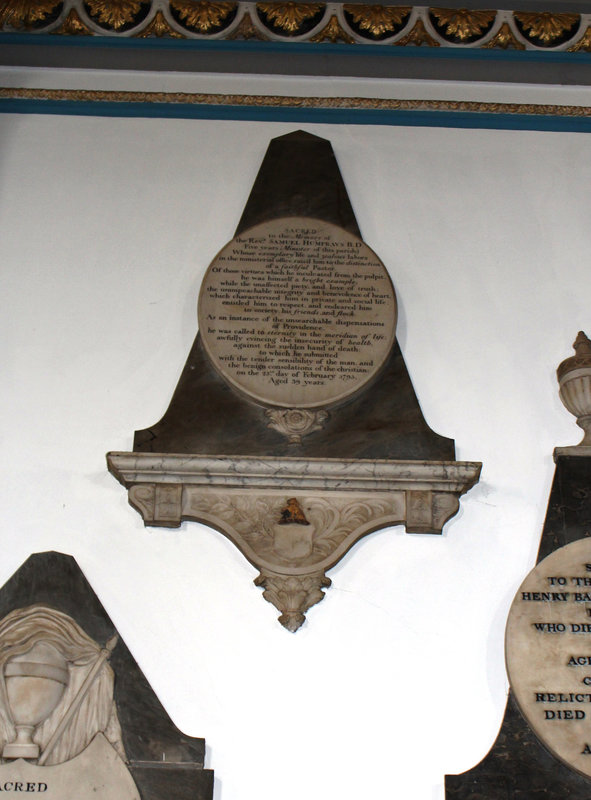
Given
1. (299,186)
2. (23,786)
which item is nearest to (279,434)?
(299,186)

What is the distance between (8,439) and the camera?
4156 mm

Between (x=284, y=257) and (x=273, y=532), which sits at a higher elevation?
(x=284, y=257)

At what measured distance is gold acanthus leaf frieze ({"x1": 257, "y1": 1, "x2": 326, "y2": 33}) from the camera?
16.6 ft

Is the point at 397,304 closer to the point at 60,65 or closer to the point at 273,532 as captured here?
the point at 273,532

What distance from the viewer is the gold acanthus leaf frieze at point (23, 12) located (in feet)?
16.5

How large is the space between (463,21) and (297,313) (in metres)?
1.82

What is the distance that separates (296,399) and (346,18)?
6.72 ft

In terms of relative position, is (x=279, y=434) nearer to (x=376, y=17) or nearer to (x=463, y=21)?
(x=376, y=17)

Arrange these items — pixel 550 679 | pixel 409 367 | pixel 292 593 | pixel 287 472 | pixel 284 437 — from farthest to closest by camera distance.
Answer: pixel 409 367, pixel 284 437, pixel 287 472, pixel 292 593, pixel 550 679

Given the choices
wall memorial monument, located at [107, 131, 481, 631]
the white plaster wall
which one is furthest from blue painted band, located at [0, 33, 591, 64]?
wall memorial monument, located at [107, 131, 481, 631]

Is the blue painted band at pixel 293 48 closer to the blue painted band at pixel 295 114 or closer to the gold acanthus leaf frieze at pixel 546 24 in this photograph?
the gold acanthus leaf frieze at pixel 546 24

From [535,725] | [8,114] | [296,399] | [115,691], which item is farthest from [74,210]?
[535,725]

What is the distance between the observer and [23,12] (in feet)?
16.5

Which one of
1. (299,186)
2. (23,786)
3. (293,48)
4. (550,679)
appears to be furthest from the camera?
(293,48)
